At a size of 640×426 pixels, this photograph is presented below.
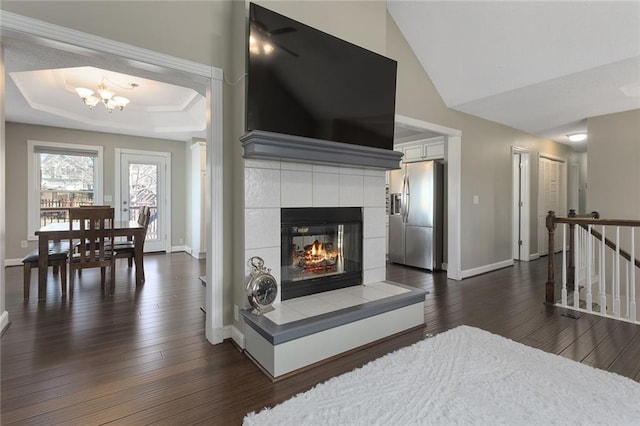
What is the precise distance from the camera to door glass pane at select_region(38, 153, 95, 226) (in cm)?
538

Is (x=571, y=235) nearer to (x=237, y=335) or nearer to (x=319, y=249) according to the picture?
(x=319, y=249)

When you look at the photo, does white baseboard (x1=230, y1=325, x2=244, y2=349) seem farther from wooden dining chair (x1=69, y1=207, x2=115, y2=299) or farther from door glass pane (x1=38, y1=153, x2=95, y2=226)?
door glass pane (x1=38, y1=153, x2=95, y2=226)

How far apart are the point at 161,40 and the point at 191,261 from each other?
4.15 metres

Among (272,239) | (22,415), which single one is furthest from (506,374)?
(22,415)

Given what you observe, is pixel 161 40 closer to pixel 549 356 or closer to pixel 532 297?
pixel 549 356

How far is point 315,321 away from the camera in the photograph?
201cm

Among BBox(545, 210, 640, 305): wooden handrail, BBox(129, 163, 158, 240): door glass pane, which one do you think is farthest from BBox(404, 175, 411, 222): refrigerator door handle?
BBox(129, 163, 158, 240): door glass pane

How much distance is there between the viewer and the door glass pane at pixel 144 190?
6172mm

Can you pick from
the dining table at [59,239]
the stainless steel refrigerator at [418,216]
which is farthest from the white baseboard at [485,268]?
the dining table at [59,239]

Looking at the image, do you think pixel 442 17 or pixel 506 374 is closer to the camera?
pixel 506 374

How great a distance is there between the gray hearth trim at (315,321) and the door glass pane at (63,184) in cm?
536

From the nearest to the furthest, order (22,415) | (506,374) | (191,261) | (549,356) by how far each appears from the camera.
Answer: (22,415) → (506,374) → (549,356) → (191,261)

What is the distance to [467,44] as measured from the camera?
134 inches

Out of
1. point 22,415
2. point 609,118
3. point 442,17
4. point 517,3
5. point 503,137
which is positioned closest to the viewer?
point 22,415
